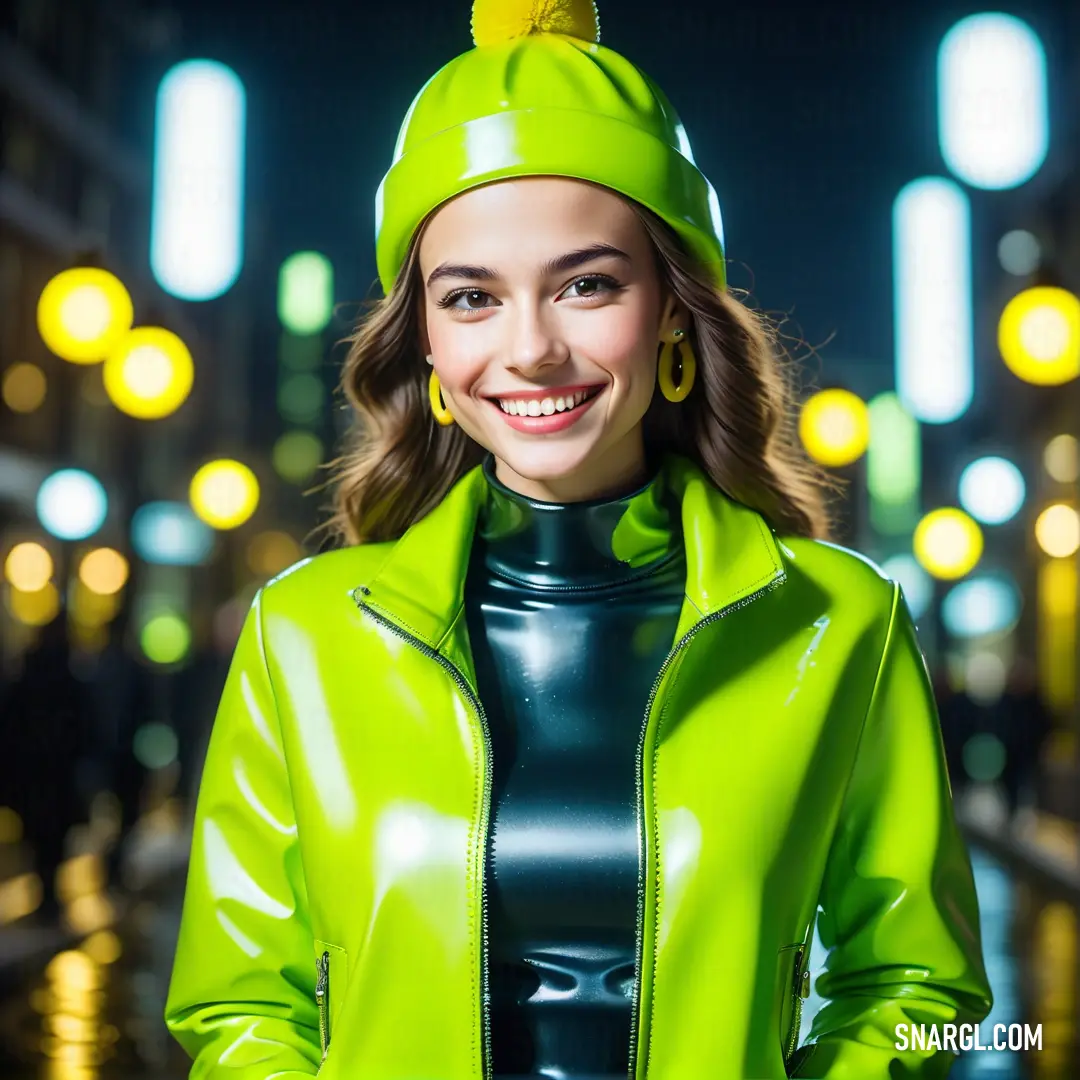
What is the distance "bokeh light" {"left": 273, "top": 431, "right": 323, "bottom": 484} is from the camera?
7769cm

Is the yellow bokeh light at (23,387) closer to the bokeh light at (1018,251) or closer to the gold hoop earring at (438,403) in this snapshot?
the bokeh light at (1018,251)

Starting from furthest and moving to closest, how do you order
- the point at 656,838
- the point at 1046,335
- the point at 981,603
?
the point at 981,603 → the point at 1046,335 → the point at 656,838

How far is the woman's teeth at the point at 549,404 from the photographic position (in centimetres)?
225

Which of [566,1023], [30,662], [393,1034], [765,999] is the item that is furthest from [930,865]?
[30,662]

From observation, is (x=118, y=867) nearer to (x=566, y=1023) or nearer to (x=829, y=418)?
(x=829, y=418)

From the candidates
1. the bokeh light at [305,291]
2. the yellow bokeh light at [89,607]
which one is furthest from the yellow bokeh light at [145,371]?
the yellow bokeh light at [89,607]

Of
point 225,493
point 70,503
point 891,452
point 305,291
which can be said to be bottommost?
point 225,493

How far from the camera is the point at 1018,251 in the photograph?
112ft

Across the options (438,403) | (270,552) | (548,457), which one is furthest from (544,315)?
(270,552)

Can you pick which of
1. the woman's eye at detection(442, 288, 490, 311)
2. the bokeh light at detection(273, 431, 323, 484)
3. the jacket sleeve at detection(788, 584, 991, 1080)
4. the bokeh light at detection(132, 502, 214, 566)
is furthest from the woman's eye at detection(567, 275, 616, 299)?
the bokeh light at detection(273, 431, 323, 484)

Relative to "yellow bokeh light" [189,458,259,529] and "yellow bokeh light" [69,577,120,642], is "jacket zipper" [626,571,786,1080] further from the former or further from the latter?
"yellow bokeh light" [69,577,120,642]

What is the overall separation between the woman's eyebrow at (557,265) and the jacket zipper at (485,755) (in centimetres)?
47

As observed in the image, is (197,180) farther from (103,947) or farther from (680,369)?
(680,369)

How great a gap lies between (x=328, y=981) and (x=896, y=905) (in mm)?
788
